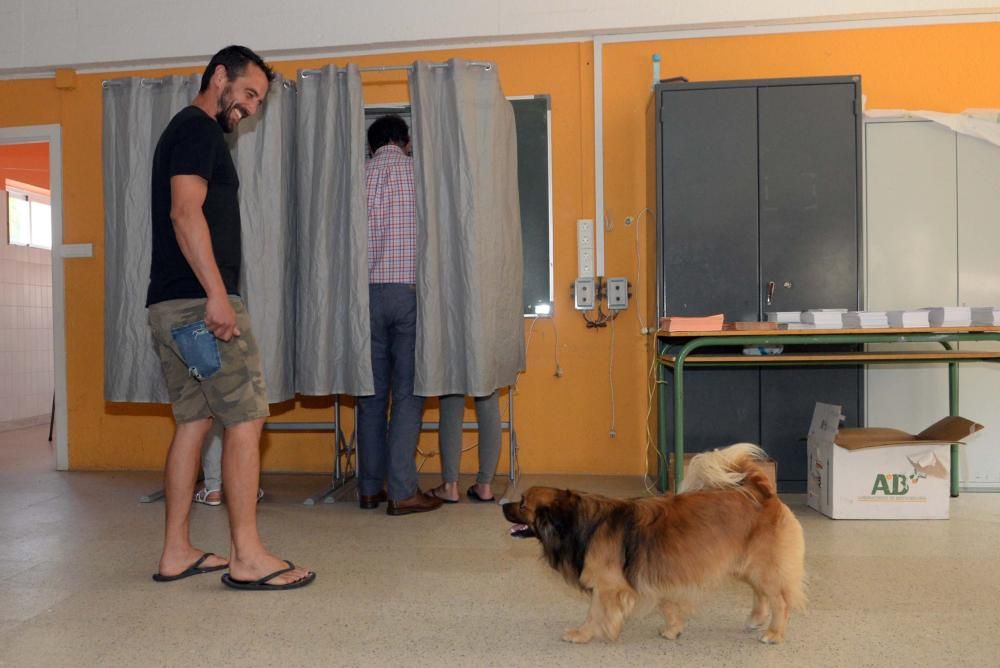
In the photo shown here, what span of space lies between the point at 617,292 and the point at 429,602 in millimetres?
2380

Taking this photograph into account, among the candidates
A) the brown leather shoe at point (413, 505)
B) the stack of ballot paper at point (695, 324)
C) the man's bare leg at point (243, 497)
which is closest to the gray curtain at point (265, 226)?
the brown leather shoe at point (413, 505)

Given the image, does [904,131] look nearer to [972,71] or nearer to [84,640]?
[972,71]

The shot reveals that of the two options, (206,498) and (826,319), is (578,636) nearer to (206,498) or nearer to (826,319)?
(826,319)

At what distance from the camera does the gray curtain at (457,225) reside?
339 centimetres

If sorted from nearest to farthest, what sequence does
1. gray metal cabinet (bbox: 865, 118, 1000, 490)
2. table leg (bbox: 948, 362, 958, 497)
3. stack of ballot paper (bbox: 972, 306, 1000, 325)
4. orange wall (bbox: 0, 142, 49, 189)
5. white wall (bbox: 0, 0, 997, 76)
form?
stack of ballot paper (bbox: 972, 306, 1000, 325), table leg (bbox: 948, 362, 958, 497), gray metal cabinet (bbox: 865, 118, 1000, 490), white wall (bbox: 0, 0, 997, 76), orange wall (bbox: 0, 142, 49, 189)

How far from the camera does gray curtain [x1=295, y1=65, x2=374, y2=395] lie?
3.45m

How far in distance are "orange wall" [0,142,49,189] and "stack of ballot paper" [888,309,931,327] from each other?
585 centimetres

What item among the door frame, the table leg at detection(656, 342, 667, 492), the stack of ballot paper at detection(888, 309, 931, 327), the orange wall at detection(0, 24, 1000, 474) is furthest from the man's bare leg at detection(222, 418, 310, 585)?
the door frame

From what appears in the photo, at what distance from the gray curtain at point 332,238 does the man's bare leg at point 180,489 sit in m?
0.96

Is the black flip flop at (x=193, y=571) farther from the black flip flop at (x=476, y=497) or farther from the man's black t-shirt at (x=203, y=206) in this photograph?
the black flip flop at (x=476, y=497)

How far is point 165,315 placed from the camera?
242 cm

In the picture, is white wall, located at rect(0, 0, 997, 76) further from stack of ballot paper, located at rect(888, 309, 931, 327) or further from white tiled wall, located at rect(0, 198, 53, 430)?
white tiled wall, located at rect(0, 198, 53, 430)

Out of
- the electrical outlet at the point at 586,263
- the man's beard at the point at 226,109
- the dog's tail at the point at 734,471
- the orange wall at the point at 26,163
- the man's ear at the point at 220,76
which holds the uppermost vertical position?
the orange wall at the point at 26,163

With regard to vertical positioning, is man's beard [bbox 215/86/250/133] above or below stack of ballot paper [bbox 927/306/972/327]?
above
